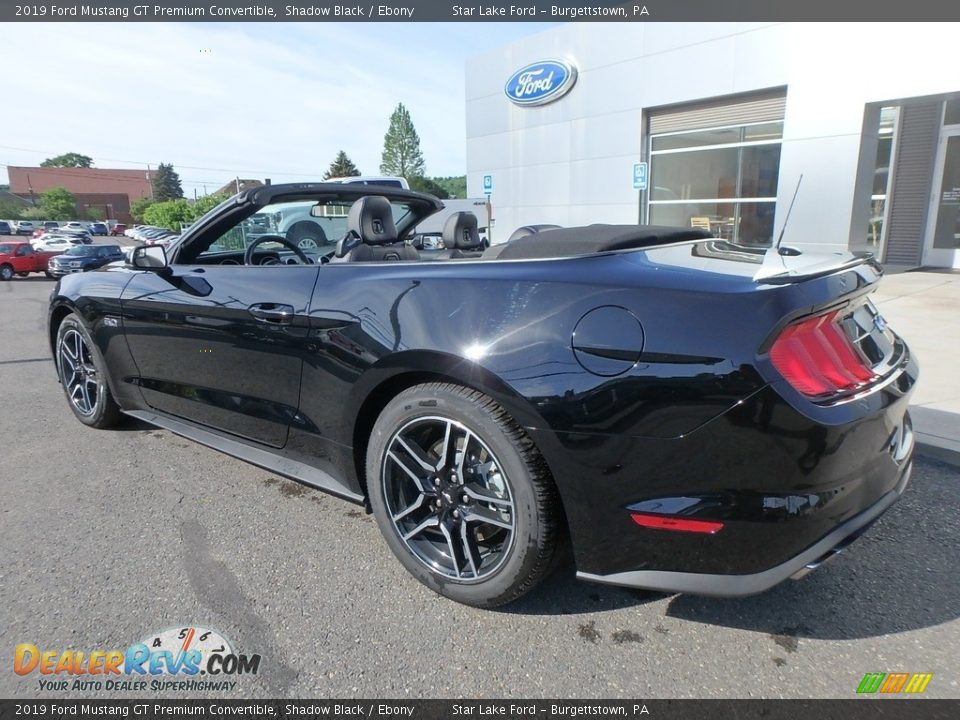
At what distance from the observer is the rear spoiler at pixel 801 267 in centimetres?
168

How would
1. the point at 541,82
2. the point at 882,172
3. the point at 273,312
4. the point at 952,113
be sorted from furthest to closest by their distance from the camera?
the point at 541,82, the point at 882,172, the point at 952,113, the point at 273,312

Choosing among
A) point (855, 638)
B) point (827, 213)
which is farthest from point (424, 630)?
point (827, 213)

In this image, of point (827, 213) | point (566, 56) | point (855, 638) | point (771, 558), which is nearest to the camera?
point (771, 558)

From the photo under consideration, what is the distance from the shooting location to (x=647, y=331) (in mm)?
1671

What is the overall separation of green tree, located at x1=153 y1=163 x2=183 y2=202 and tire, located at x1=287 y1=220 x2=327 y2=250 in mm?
100033

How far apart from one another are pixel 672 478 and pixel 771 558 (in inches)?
13.6

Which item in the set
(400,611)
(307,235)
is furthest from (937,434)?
(307,235)

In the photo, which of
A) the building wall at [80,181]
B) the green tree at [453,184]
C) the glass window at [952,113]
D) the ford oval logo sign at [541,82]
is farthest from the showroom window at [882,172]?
the building wall at [80,181]

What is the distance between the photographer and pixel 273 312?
2.50 m

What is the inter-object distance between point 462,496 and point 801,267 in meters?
1.34

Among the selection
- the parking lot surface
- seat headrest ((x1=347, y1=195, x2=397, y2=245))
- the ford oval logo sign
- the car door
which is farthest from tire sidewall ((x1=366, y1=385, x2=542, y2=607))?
the ford oval logo sign

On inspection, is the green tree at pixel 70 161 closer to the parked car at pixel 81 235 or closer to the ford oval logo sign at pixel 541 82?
the parked car at pixel 81 235

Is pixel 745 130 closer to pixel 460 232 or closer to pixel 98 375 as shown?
pixel 460 232
